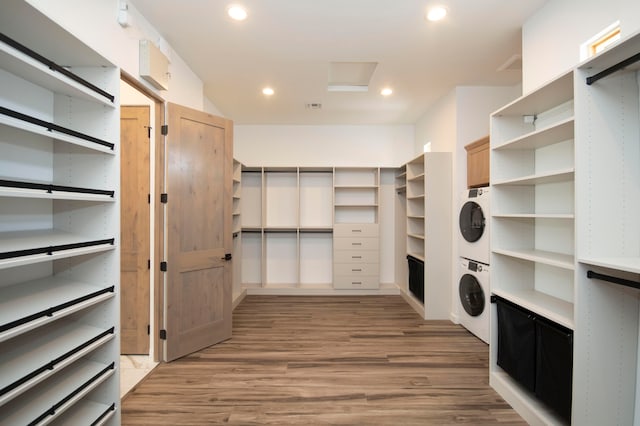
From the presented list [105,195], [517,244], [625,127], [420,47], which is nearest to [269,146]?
[420,47]

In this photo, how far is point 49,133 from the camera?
4.23ft

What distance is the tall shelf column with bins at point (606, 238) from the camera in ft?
5.10

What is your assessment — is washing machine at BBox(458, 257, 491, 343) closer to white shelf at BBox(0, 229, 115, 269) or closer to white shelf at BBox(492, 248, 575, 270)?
white shelf at BBox(492, 248, 575, 270)

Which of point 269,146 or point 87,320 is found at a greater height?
point 269,146

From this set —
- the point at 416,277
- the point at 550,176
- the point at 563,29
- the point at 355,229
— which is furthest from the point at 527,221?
the point at 355,229

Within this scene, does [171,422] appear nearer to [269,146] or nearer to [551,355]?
[551,355]

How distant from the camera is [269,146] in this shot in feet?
17.0

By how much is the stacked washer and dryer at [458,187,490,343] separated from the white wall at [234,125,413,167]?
2.06 meters

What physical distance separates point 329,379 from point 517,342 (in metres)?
1.42

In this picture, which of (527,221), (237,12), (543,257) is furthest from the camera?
(527,221)

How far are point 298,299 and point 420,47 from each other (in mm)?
3673

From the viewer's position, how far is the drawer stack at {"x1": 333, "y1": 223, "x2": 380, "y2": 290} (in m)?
4.76

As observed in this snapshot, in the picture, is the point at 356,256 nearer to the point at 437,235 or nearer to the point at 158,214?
the point at 437,235

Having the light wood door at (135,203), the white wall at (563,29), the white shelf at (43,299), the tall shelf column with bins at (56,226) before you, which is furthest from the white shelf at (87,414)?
the white wall at (563,29)
